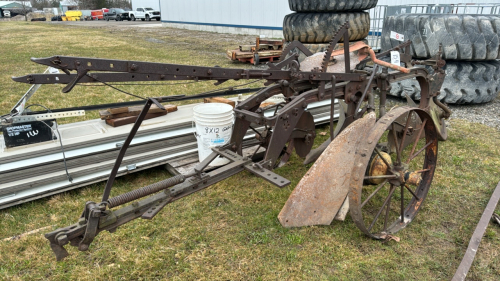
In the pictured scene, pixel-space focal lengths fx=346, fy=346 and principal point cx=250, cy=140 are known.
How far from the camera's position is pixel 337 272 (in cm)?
254

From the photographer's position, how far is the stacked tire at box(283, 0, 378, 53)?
21.2ft

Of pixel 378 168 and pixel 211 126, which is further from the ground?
pixel 211 126

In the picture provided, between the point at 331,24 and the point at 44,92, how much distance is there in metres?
5.96

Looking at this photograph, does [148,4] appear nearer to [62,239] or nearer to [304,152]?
[304,152]

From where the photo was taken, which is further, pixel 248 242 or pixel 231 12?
pixel 231 12

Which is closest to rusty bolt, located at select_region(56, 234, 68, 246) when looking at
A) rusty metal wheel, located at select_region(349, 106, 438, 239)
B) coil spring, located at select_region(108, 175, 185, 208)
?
coil spring, located at select_region(108, 175, 185, 208)

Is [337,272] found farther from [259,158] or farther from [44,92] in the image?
[44,92]

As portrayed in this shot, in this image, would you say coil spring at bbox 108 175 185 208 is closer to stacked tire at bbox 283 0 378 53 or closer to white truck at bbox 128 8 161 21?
stacked tire at bbox 283 0 378 53

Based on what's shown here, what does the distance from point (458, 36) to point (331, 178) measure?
13.3ft

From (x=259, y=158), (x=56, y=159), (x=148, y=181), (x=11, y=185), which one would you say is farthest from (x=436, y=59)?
(x=11, y=185)

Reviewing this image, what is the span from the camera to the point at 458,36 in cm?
527

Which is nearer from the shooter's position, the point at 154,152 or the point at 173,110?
the point at 154,152

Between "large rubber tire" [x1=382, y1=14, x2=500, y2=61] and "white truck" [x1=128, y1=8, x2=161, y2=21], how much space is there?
35.2 metres

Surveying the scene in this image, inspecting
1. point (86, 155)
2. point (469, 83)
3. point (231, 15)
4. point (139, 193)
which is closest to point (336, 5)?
point (469, 83)
